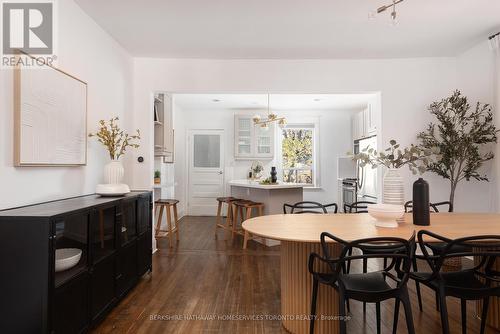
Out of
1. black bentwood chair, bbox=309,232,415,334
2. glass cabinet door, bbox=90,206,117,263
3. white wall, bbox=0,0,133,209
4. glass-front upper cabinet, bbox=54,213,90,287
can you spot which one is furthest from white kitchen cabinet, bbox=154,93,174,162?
black bentwood chair, bbox=309,232,415,334

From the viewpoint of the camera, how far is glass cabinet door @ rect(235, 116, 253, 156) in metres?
6.91

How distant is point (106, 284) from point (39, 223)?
3.07 ft

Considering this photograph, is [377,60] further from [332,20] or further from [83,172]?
[83,172]

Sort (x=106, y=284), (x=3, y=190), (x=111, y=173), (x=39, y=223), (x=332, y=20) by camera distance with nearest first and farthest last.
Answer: (x=39, y=223), (x=3, y=190), (x=106, y=284), (x=111, y=173), (x=332, y=20)

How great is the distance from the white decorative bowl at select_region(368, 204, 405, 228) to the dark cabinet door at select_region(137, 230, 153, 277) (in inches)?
89.7

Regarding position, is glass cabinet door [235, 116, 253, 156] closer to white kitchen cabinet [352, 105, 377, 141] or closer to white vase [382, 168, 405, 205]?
white kitchen cabinet [352, 105, 377, 141]

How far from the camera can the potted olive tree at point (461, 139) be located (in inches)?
134

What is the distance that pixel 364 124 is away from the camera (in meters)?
5.93

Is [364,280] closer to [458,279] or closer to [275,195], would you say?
[458,279]

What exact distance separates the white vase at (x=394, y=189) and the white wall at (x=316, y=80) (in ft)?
6.62

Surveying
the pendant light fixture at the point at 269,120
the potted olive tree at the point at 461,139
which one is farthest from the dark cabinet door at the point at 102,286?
the potted olive tree at the point at 461,139

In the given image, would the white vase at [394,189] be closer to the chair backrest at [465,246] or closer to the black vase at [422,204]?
the black vase at [422,204]

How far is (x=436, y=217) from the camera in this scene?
8.04 feet

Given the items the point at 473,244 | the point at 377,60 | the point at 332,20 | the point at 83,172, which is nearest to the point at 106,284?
the point at 83,172
